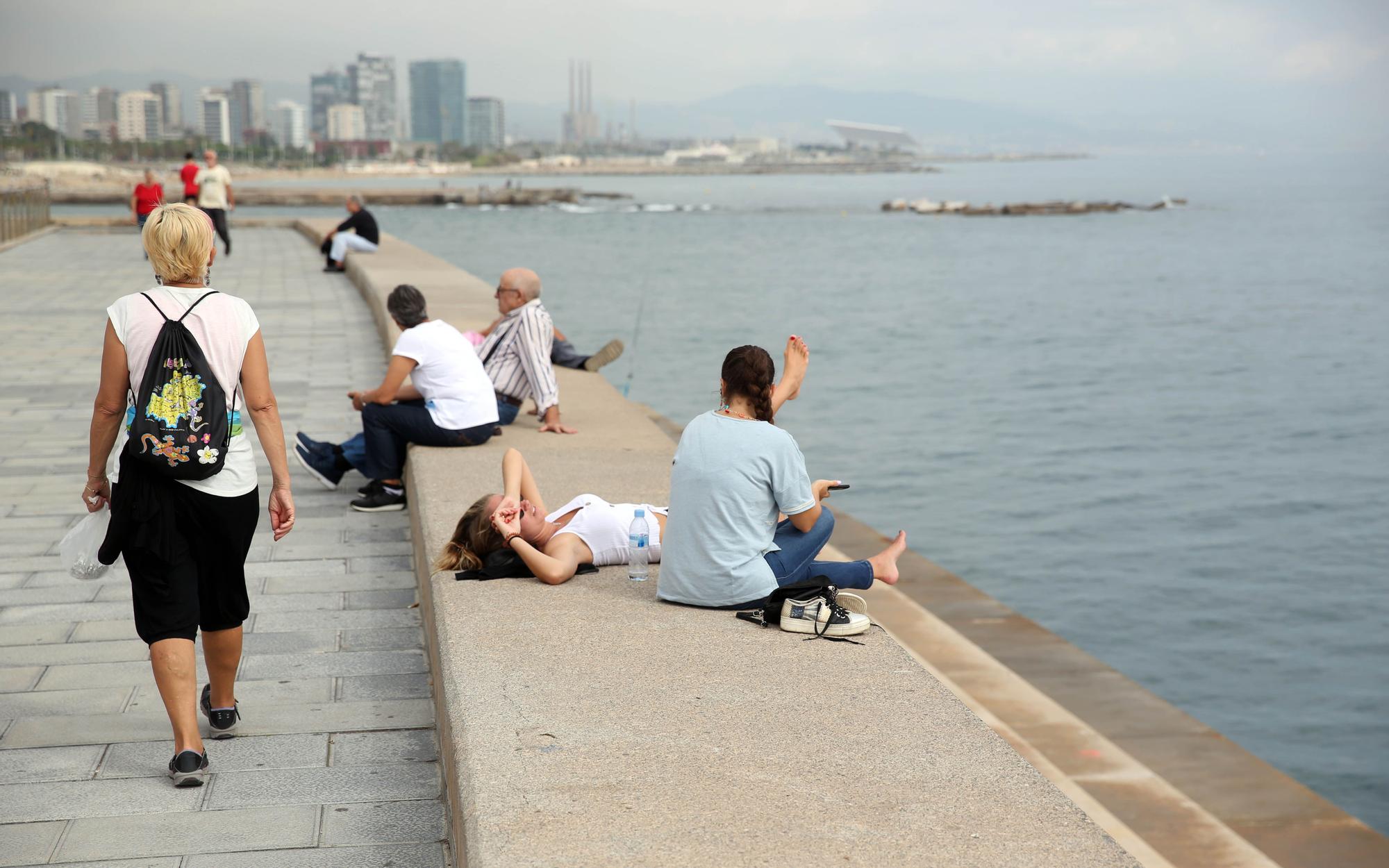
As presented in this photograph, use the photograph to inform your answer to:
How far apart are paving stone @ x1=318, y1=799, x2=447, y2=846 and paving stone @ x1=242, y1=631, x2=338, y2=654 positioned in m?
1.37

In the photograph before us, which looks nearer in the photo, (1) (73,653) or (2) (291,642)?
(1) (73,653)

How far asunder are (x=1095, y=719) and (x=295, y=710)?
6199 mm

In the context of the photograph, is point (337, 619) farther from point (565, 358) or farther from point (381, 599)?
point (565, 358)

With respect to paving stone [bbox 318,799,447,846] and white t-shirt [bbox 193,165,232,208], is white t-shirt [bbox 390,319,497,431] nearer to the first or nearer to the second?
paving stone [bbox 318,799,447,846]

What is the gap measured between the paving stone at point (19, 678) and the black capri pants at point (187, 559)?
1189mm

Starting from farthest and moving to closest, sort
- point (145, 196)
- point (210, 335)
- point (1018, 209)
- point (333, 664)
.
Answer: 1. point (1018, 209)
2. point (145, 196)
3. point (333, 664)
4. point (210, 335)

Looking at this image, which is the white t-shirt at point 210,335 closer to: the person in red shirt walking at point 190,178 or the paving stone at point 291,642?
the paving stone at point 291,642

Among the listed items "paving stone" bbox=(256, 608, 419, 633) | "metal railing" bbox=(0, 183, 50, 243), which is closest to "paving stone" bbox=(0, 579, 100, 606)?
"paving stone" bbox=(256, 608, 419, 633)

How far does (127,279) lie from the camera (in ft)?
61.4

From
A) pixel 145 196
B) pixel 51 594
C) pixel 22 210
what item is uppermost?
pixel 145 196

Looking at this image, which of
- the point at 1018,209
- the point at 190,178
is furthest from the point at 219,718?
the point at 1018,209

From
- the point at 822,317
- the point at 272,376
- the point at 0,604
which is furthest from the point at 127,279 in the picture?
the point at 822,317

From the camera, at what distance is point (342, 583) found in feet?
19.1

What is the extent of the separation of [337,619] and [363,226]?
1656 cm
